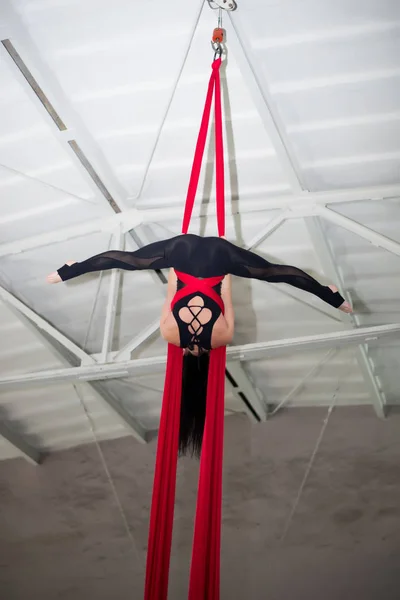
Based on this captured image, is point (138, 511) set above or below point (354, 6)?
below

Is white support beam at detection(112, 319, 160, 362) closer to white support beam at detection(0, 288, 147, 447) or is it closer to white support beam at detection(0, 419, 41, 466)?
white support beam at detection(0, 288, 147, 447)

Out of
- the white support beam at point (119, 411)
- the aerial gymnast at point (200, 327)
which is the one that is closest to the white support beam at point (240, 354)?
the white support beam at point (119, 411)

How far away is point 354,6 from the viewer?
9.83ft

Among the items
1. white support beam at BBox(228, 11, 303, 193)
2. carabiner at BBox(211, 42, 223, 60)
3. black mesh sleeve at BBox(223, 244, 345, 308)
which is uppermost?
white support beam at BBox(228, 11, 303, 193)

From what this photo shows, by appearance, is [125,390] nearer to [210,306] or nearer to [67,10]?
[210,306]

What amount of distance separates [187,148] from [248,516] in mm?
3564

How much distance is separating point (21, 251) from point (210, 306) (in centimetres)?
186

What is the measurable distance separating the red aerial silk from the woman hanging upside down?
1.6 inches

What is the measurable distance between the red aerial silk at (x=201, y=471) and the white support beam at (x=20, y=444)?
3.62 m

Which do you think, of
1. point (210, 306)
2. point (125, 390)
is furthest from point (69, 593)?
point (210, 306)

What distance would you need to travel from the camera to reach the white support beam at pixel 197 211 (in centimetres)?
375

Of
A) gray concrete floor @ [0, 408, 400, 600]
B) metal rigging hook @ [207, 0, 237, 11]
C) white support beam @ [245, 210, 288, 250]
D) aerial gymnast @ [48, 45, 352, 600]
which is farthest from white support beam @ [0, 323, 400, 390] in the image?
metal rigging hook @ [207, 0, 237, 11]

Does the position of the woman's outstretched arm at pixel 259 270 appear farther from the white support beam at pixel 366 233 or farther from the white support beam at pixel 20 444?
the white support beam at pixel 20 444

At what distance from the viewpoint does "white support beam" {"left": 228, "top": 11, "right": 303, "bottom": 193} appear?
10.2 feet
